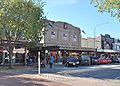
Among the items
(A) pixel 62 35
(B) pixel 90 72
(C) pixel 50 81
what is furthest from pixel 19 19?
(A) pixel 62 35

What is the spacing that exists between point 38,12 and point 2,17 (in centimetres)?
485

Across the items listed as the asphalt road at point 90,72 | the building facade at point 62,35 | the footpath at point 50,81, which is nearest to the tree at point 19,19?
the asphalt road at point 90,72

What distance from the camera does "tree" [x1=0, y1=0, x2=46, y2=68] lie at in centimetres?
3625

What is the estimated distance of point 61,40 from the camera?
72125mm

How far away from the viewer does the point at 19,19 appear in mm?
37188

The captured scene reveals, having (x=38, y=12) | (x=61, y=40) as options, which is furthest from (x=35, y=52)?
(x=38, y=12)

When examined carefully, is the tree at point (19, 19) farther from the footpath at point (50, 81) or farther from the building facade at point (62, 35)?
the building facade at point (62, 35)

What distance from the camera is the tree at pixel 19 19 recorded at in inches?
1427

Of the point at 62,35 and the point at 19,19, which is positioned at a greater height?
the point at 62,35

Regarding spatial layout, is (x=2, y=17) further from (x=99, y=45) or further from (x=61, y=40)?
(x=99, y=45)

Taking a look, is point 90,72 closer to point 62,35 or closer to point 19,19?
point 19,19

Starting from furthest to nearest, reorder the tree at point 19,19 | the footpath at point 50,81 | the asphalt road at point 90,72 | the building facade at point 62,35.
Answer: the building facade at point 62,35
the tree at point 19,19
the asphalt road at point 90,72
the footpath at point 50,81

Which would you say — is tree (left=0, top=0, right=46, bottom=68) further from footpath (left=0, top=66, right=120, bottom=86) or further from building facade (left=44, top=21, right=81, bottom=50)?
building facade (left=44, top=21, right=81, bottom=50)

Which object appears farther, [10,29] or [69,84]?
[10,29]
